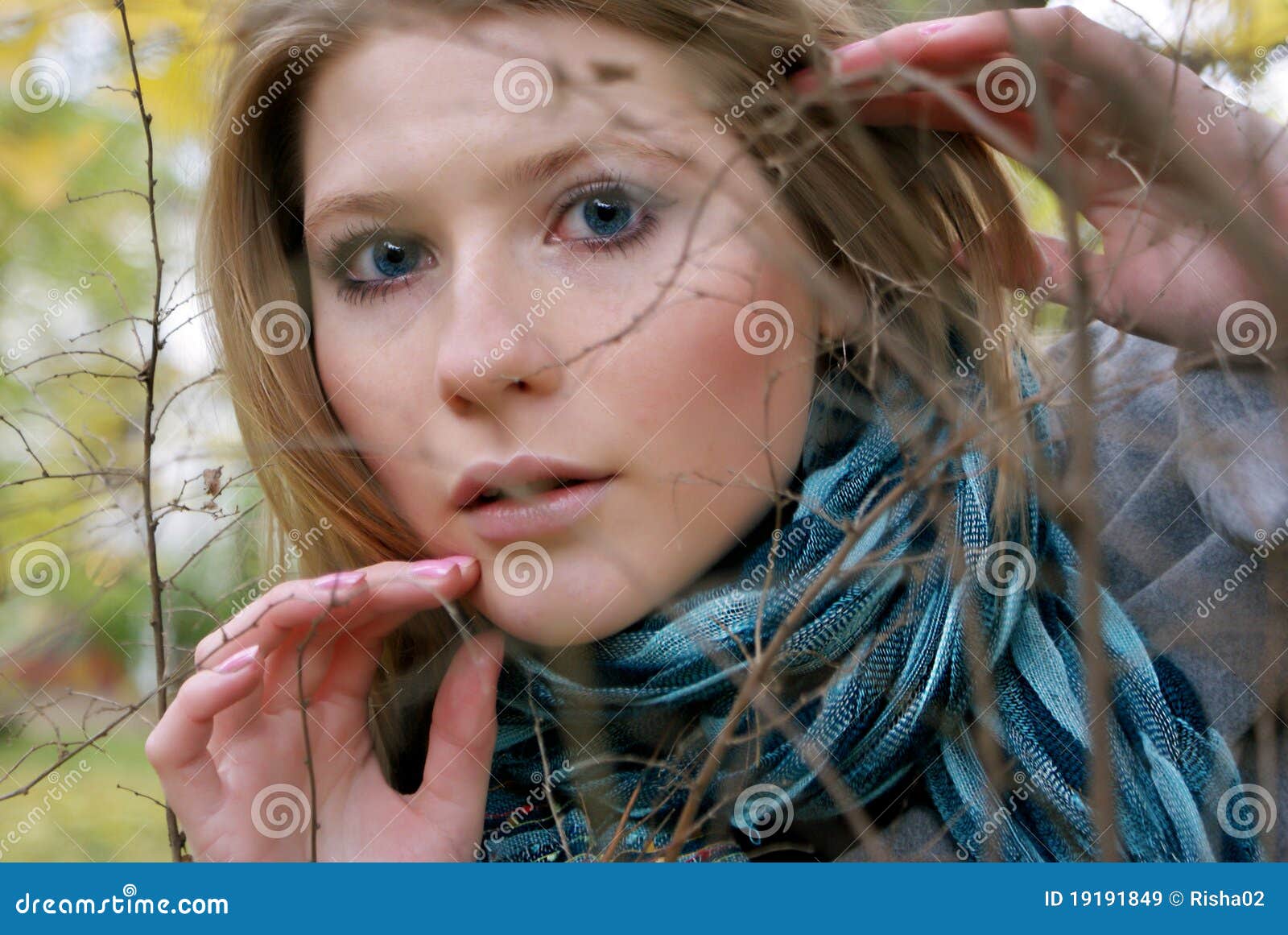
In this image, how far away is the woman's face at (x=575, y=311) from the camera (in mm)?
1232

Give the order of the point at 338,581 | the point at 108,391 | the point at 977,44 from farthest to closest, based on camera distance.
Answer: the point at 108,391 → the point at 338,581 → the point at 977,44

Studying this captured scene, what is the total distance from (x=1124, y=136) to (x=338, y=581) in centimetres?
102

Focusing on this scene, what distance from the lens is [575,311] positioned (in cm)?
125

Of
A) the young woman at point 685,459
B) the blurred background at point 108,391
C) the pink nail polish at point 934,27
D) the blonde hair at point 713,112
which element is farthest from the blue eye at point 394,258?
the pink nail polish at point 934,27

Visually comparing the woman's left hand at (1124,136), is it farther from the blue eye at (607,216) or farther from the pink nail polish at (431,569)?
the pink nail polish at (431,569)

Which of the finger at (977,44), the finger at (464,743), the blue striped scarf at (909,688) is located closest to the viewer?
the finger at (977,44)

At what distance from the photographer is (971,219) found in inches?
52.2

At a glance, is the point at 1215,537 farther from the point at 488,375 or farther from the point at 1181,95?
the point at 488,375

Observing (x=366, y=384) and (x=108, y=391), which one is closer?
(x=366, y=384)

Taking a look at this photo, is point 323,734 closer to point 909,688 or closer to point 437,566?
point 437,566

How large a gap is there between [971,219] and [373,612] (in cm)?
89

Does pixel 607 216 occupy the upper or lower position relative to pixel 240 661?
upper

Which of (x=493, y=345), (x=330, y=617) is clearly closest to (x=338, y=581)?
(x=330, y=617)

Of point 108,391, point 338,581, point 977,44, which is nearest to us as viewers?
point 977,44
